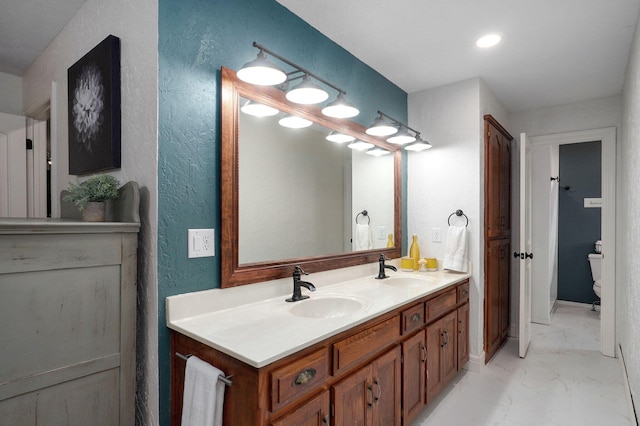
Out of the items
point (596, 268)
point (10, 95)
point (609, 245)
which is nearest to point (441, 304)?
point (609, 245)

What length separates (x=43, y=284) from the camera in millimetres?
1168

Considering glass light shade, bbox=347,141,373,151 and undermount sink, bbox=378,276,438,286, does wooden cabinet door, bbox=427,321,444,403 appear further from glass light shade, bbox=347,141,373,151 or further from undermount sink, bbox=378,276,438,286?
glass light shade, bbox=347,141,373,151

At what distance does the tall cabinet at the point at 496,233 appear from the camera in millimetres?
2902

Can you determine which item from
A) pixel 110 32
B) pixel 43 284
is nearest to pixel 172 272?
pixel 43 284

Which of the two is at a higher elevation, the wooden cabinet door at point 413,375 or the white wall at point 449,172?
the white wall at point 449,172

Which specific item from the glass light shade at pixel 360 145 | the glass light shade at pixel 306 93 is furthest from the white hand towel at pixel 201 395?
the glass light shade at pixel 360 145

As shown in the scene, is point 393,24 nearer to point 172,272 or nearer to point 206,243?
point 206,243

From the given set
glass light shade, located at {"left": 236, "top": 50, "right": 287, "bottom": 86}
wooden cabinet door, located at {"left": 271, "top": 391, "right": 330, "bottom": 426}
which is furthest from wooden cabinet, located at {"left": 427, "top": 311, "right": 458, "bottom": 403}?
glass light shade, located at {"left": 236, "top": 50, "right": 287, "bottom": 86}

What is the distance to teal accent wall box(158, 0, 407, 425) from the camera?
138 centimetres

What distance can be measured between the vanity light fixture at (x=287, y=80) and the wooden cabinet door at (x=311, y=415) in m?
1.33

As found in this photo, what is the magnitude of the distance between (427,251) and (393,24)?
183 cm

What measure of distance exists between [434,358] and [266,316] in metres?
1.26

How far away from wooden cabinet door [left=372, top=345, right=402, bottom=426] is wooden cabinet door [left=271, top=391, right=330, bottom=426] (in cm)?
36

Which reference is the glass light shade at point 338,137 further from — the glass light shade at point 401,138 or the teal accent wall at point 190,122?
the teal accent wall at point 190,122
